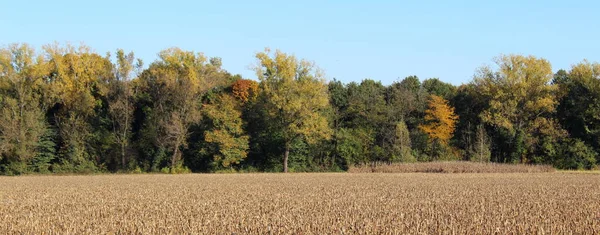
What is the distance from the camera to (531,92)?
60.7 m

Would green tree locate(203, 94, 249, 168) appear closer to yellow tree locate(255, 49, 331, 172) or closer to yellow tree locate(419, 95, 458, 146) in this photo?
yellow tree locate(255, 49, 331, 172)

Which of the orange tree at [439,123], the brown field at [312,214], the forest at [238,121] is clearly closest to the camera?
the brown field at [312,214]

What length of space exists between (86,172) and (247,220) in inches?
1819

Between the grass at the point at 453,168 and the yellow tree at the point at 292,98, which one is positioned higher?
the yellow tree at the point at 292,98

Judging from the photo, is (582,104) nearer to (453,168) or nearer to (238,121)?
(453,168)

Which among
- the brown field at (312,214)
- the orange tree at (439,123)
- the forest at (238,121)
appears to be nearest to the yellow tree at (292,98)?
the forest at (238,121)

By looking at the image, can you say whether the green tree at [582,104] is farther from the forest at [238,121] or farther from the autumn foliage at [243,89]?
the autumn foliage at [243,89]

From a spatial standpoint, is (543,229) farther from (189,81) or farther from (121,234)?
(189,81)

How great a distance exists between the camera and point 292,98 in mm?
56781

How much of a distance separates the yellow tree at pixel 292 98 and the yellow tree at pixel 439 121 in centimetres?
1101

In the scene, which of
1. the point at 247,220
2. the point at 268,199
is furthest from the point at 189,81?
the point at 247,220

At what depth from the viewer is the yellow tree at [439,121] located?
62.0m

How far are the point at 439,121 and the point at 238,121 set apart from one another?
20.4m

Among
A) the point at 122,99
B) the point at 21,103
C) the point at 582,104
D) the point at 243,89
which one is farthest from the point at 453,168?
the point at 21,103
